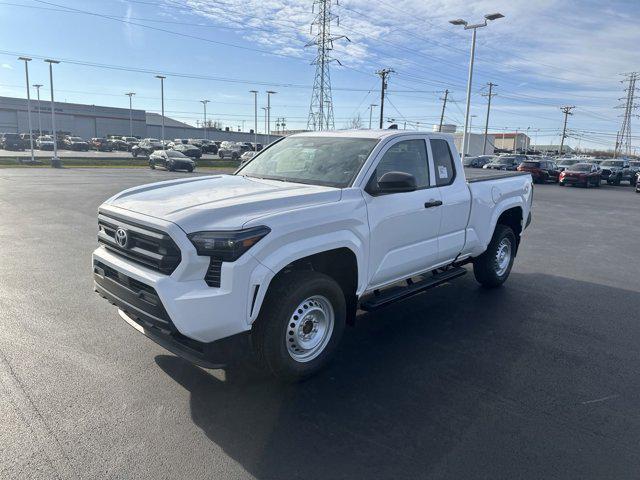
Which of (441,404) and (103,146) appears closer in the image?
(441,404)

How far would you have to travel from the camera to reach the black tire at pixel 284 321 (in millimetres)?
3594

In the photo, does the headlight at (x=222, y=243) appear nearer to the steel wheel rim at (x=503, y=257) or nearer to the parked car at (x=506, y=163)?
→ the steel wheel rim at (x=503, y=257)

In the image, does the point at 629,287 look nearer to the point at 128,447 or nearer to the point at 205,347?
the point at 205,347

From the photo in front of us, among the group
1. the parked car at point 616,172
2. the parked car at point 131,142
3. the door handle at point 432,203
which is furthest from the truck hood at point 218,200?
the parked car at point 131,142

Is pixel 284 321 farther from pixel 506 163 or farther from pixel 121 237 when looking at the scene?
pixel 506 163

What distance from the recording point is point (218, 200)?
379 cm

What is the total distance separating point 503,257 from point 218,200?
187 inches

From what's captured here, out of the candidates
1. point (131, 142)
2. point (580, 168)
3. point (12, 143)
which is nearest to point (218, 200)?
point (580, 168)

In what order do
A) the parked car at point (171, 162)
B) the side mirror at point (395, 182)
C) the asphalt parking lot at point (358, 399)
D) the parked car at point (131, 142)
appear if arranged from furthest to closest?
1. the parked car at point (131, 142)
2. the parked car at point (171, 162)
3. the side mirror at point (395, 182)
4. the asphalt parking lot at point (358, 399)

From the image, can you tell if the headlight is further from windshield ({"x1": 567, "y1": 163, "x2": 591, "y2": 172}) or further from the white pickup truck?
windshield ({"x1": 567, "y1": 163, "x2": 591, "y2": 172})

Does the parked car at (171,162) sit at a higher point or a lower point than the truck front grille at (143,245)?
lower

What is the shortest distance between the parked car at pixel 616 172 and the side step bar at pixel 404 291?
35.8 metres

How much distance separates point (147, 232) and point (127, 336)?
174cm

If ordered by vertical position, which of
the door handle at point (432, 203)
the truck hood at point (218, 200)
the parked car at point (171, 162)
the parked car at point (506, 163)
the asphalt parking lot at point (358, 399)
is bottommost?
the asphalt parking lot at point (358, 399)
